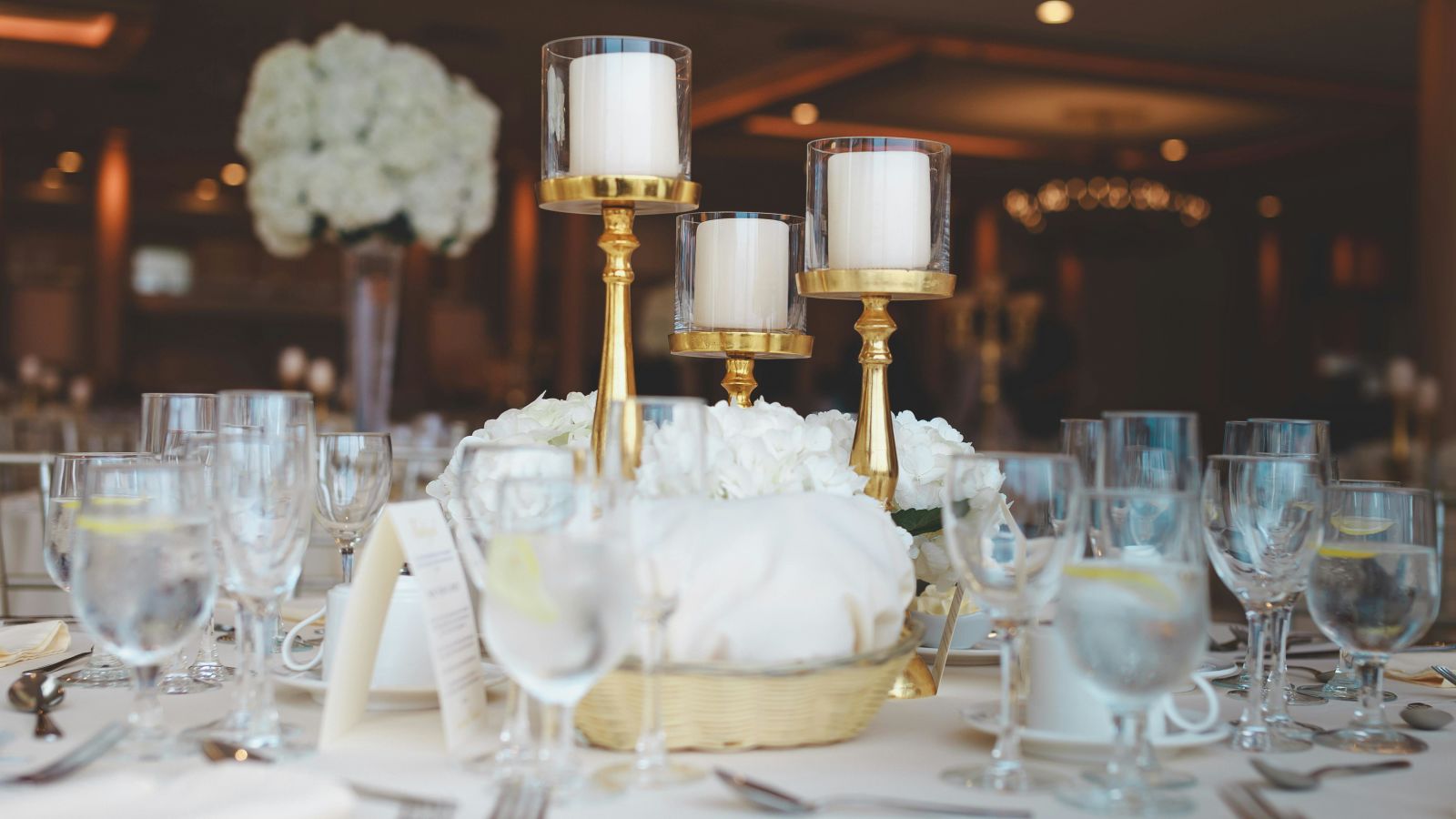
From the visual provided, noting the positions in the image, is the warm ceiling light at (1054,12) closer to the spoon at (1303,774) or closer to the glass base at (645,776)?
the spoon at (1303,774)

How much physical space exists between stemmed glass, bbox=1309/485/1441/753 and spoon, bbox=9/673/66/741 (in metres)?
0.99

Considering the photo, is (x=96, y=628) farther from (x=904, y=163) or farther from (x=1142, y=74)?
(x=1142, y=74)

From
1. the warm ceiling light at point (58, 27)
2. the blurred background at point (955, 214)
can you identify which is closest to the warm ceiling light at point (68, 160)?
the blurred background at point (955, 214)

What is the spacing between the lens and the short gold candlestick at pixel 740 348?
4.82 ft

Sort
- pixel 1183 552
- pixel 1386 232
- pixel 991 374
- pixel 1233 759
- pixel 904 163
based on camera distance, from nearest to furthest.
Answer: pixel 1183 552 < pixel 1233 759 < pixel 904 163 < pixel 991 374 < pixel 1386 232

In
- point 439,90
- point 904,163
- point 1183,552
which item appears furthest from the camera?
point 439,90

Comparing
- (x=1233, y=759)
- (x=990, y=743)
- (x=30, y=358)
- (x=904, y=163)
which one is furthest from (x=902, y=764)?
(x=30, y=358)

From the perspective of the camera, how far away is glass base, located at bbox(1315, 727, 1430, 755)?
1.09 meters

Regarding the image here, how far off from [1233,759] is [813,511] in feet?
1.16

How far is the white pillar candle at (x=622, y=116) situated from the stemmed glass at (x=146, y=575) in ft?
1.50

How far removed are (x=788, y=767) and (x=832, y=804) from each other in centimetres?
12

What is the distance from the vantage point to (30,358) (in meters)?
7.68

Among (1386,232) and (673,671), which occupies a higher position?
(1386,232)

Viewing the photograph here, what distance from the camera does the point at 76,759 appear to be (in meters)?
0.94
